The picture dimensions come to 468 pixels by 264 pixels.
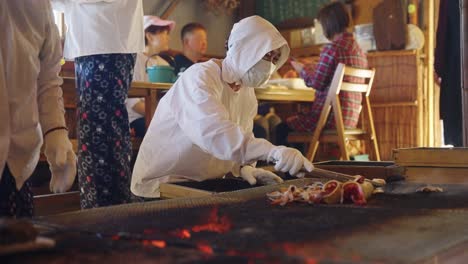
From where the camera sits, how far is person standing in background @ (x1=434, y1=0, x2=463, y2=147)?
106 inches

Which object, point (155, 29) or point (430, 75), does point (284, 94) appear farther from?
point (430, 75)

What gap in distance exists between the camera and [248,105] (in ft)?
6.81

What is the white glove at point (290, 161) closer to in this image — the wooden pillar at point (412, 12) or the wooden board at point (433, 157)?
the wooden board at point (433, 157)

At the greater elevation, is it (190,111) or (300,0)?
(300,0)

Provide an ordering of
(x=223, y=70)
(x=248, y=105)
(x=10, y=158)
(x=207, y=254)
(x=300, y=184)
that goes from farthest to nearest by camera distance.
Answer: (x=248, y=105), (x=223, y=70), (x=300, y=184), (x=10, y=158), (x=207, y=254)

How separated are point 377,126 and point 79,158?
2889 millimetres

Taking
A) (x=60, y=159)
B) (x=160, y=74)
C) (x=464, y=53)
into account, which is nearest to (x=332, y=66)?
(x=160, y=74)

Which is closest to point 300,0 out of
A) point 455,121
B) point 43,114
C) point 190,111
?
point 455,121

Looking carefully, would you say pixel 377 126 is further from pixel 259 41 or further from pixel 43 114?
pixel 43 114

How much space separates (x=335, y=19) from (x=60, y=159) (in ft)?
8.78

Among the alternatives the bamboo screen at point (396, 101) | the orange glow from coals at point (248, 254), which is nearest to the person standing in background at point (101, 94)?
the orange glow from coals at point (248, 254)

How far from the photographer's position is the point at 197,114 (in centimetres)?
172

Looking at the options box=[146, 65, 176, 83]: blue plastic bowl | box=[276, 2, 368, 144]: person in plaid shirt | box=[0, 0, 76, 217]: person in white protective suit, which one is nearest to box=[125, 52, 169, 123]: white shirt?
box=[146, 65, 176, 83]: blue plastic bowl

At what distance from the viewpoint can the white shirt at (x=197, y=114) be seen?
174cm
